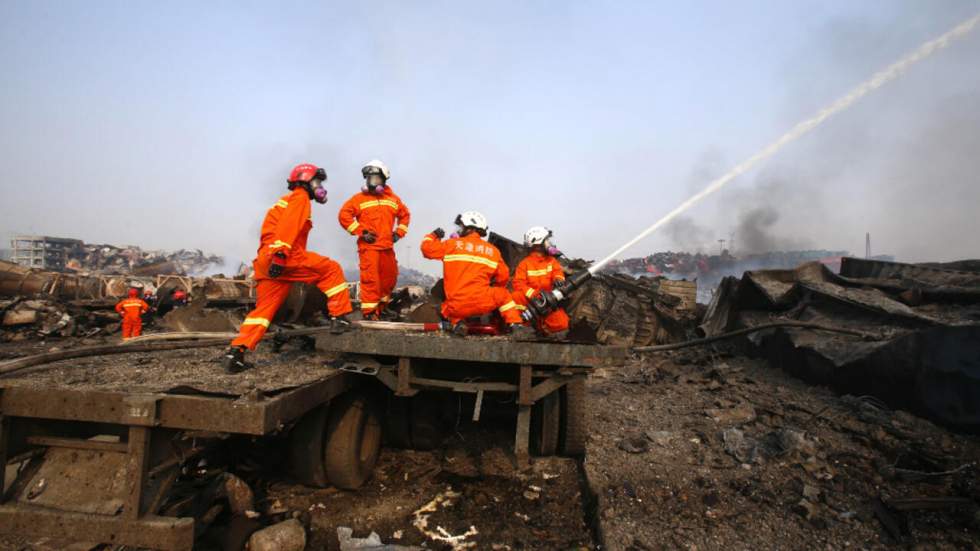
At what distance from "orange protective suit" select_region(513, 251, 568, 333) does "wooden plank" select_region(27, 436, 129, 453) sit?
12.2 feet

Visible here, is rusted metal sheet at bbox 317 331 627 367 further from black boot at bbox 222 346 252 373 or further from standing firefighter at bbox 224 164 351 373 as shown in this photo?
black boot at bbox 222 346 252 373

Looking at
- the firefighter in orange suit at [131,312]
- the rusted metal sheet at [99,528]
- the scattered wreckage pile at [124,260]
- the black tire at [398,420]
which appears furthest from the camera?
the scattered wreckage pile at [124,260]

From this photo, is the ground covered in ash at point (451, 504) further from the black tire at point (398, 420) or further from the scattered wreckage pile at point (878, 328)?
the scattered wreckage pile at point (878, 328)

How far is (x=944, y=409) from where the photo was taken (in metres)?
4.36

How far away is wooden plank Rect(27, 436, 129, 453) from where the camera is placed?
2373mm

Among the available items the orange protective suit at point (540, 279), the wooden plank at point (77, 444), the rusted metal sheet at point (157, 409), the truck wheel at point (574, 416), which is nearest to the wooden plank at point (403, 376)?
the rusted metal sheet at point (157, 409)

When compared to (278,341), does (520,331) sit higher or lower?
higher

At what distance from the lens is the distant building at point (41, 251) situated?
29.0 metres

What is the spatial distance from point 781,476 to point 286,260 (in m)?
4.47

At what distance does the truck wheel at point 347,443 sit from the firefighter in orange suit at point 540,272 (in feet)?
7.65

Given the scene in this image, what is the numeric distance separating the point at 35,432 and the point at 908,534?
531 centimetres

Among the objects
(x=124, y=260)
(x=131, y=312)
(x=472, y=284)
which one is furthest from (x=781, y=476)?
(x=124, y=260)

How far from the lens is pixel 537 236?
5.50m

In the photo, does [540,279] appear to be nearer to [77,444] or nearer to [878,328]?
[77,444]
